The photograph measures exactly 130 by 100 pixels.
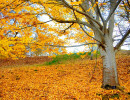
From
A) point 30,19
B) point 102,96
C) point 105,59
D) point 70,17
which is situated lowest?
point 102,96

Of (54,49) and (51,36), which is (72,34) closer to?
(51,36)

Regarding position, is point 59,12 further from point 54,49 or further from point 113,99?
point 113,99

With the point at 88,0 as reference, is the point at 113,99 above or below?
below

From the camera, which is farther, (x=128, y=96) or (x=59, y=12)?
(x=59, y=12)

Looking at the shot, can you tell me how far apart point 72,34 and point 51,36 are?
1.98m

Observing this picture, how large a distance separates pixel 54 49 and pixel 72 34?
2.49 metres

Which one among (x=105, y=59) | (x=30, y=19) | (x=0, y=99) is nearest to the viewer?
(x=0, y=99)

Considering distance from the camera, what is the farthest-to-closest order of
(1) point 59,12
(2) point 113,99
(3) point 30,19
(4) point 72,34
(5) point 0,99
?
1. (4) point 72,34
2. (1) point 59,12
3. (3) point 30,19
4. (5) point 0,99
5. (2) point 113,99

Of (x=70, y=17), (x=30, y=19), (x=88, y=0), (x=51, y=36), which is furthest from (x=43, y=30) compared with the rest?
(x=88, y=0)

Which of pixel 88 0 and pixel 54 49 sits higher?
pixel 88 0

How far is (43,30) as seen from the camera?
611 centimetres

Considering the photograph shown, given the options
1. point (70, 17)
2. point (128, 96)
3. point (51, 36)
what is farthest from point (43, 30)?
point (128, 96)

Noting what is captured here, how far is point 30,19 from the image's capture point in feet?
17.8

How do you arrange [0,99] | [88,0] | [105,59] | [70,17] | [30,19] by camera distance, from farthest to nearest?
[70,17] < [30,19] < [88,0] < [105,59] < [0,99]
